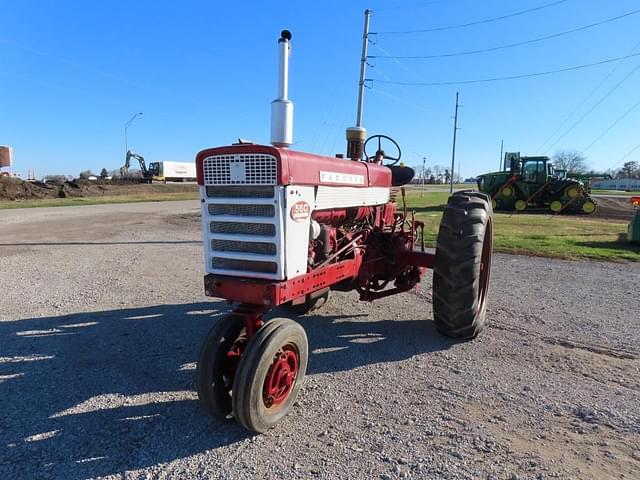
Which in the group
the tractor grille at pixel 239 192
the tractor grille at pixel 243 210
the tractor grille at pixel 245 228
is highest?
the tractor grille at pixel 239 192

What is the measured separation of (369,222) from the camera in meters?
4.75

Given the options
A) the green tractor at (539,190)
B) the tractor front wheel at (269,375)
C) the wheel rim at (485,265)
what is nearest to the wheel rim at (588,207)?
the green tractor at (539,190)

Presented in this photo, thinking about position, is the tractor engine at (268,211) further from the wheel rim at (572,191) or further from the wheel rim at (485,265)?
the wheel rim at (572,191)

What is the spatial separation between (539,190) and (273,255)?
2135 cm

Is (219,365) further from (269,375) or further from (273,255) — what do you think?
(273,255)

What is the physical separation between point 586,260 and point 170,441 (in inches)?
332

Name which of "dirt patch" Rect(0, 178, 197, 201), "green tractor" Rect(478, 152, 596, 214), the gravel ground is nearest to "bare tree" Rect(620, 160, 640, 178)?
"green tractor" Rect(478, 152, 596, 214)

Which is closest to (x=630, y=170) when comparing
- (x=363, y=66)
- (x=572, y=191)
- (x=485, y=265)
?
(x=572, y=191)

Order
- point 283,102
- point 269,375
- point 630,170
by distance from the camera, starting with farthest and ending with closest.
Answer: point 630,170 < point 283,102 < point 269,375

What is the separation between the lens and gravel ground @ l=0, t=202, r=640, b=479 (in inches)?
102

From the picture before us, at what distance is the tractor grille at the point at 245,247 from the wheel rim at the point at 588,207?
21.2m

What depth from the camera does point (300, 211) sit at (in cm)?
321

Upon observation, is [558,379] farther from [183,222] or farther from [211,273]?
[183,222]

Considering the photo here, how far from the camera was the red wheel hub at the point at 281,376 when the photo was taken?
2.90 metres
